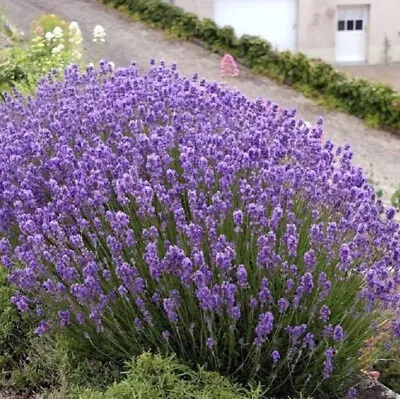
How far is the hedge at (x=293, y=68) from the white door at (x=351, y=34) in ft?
18.2

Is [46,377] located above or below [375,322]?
below

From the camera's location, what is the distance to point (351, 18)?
19.3 metres

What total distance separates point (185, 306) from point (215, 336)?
7.9 inches

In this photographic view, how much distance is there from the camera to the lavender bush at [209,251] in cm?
296

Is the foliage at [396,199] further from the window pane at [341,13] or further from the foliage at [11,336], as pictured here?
the window pane at [341,13]

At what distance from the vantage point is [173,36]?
15625 millimetres

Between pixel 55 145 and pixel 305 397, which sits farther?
pixel 55 145

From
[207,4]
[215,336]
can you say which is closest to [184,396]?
[215,336]

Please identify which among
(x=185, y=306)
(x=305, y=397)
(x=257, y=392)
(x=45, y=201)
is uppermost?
(x=45, y=201)

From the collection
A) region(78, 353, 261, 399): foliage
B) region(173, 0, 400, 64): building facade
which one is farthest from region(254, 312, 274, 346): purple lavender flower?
region(173, 0, 400, 64): building facade

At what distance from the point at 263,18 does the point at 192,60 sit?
200 inches

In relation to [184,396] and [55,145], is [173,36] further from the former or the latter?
[184,396]

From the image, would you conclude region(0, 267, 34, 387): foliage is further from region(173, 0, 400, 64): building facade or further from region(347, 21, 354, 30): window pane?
region(347, 21, 354, 30): window pane

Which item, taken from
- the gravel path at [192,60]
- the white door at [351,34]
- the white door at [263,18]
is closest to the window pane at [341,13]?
the white door at [351,34]
